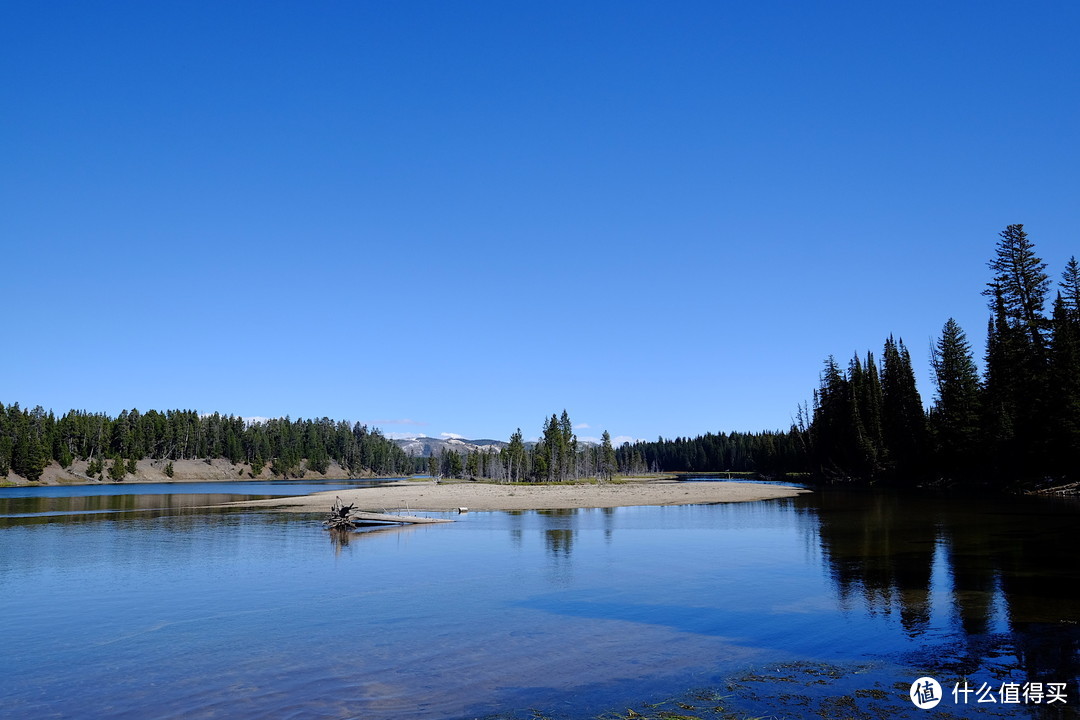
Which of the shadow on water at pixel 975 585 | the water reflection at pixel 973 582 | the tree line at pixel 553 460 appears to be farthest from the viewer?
the tree line at pixel 553 460

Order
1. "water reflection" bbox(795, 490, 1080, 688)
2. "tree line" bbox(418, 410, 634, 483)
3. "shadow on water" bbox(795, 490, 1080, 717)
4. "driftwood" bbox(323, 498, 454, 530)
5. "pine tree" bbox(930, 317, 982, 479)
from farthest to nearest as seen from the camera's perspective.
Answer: "tree line" bbox(418, 410, 634, 483), "pine tree" bbox(930, 317, 982, 479), "driftwood" bbox(323, 498, 454, 530), "water reflection" bbox(795, 490, 1080, 688), "shadow on water" bbox(795, 490, 1080, 717)

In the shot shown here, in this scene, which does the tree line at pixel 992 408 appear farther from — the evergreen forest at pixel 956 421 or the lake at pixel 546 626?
the lake at pixel 546 626

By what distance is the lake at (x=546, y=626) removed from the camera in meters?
12.2

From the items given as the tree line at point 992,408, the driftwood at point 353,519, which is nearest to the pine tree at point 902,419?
the tree line at point 992,408

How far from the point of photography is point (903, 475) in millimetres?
94812

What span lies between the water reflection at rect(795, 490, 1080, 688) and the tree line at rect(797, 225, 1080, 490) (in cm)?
2416

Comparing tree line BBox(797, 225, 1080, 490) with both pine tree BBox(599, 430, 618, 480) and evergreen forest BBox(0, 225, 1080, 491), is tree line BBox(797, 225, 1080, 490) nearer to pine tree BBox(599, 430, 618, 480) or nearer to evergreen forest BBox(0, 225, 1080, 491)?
evergreen forest BBox(0, 225, 1080, 491)

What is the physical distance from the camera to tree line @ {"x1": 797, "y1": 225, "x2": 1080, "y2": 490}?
64062 millimetres

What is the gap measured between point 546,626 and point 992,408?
7587cm

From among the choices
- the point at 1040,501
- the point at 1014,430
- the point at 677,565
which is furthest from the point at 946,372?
the point at 677,565

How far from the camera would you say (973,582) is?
21719 millimetres

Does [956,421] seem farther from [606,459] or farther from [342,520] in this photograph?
[606,459]

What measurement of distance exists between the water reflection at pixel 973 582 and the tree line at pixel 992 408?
79.3ft

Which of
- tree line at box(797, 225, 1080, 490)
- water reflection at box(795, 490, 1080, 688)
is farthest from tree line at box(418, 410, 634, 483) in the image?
water reflection at box(795, 490, 1080, 688)
